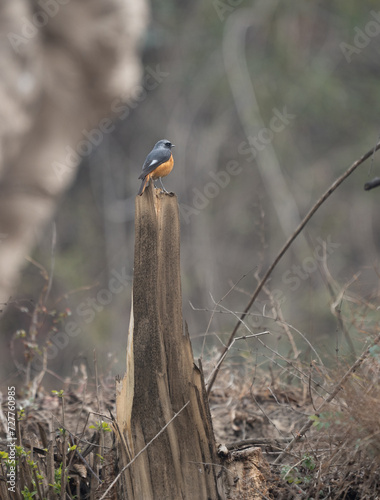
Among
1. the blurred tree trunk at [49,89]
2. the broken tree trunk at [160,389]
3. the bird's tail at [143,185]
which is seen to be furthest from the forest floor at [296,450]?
the blurred tree trunk at [49,89]

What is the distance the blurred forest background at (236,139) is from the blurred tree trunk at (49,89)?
2.51 metres

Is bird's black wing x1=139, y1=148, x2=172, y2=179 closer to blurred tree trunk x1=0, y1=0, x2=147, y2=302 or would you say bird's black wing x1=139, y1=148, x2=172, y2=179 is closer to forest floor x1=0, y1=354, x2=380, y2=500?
forest floor x1=0, y1=354, x2=380, y2=500

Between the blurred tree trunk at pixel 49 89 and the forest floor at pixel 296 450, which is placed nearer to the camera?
the forest floor at pixel 296 450

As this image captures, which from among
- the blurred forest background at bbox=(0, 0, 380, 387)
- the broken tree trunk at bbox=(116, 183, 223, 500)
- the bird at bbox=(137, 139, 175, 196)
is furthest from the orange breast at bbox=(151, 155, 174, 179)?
the blurred forest background at bbox=(0, 0, 380, 387)

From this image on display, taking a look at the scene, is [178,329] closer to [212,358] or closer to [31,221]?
[212,358]

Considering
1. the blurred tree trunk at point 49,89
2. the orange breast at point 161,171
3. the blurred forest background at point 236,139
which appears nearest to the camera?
the orange breast at point 161,171

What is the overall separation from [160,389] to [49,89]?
5494 millimetres

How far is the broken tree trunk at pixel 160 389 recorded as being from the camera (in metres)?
1.95

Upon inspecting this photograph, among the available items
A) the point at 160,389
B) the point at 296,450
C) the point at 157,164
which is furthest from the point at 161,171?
the point at 296,450

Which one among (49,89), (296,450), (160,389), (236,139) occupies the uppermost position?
(236,139)

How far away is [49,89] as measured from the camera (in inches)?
272

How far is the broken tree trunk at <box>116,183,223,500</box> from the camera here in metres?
1.95

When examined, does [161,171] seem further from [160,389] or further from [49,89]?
[49,89]

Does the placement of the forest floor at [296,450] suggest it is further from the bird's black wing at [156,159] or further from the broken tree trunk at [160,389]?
the bird's black wing at [156,159]
